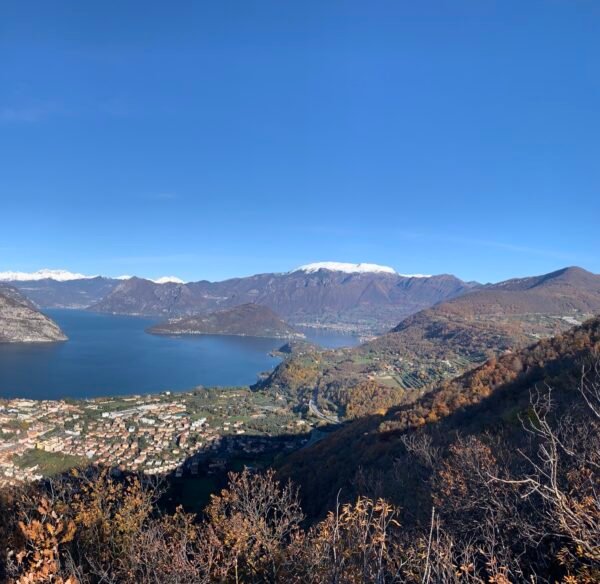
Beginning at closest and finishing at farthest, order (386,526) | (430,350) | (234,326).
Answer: (386,526), (430,350), (234,326)

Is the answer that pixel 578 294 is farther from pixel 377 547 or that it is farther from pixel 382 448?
pixel 377 547

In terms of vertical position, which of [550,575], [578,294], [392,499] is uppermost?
[578,294]

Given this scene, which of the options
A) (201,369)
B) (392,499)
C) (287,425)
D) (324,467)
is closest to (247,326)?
(201,369)

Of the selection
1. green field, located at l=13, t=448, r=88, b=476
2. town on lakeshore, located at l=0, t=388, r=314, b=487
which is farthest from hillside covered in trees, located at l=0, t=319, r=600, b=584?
green field, located at l=13, t=448, r=88, b=476

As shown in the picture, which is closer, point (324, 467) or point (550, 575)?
point (550, 575)

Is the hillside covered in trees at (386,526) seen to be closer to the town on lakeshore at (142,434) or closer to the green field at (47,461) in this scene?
the town on lakeshore at (142,434)

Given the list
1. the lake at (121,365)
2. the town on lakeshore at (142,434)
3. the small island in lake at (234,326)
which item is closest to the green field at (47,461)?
the town on lakeshore at (142,434)

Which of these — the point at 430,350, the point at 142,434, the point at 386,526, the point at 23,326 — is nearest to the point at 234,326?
the point at 23,326

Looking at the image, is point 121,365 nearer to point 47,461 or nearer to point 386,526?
point 47,461
